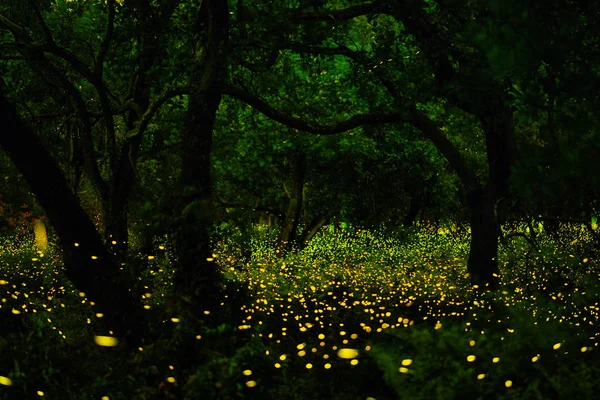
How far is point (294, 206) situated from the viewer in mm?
22203

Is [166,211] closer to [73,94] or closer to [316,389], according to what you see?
[316,389]

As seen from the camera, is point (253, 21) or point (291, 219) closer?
point (253, 21)

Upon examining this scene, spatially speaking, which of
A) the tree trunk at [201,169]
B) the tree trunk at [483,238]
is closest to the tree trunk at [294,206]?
the tree trunk at [483,238]

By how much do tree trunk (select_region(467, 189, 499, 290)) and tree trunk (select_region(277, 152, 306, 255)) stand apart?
8.00 m

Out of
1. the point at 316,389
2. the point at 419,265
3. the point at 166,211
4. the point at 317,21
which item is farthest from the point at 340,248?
the point at 316,389

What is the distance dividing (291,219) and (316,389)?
16.6 m

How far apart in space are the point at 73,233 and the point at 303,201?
57.8 feet

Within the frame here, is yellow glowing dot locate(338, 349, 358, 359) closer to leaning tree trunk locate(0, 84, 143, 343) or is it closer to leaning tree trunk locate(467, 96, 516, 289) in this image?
leaning tree trunk locate(0, 84, 143, 343)

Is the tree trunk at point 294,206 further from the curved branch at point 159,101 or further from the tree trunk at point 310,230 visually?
the curved branch at point 159,101

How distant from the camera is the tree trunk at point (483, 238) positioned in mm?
13992

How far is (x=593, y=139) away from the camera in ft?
17.7

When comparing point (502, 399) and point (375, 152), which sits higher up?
point (375, 152)

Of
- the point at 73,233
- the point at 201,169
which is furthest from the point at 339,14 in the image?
the point at 73,233

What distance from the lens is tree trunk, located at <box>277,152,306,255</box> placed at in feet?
71.6
